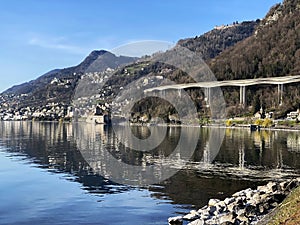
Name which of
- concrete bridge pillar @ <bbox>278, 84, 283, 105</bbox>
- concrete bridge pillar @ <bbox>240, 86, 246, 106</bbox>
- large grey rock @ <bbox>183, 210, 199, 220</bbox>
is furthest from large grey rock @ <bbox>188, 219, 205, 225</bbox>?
concrete bridge pillar @ <bbox>240, 86, 246, 106</bbox>

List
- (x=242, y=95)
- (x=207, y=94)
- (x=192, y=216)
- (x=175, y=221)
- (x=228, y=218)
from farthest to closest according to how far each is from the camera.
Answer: (x=207, y=94), (x=242, y=95), (x=192, y=216), (x=175, y=221), (x=228, y=218)

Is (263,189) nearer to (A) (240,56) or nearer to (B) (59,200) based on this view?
(B) (59,200)

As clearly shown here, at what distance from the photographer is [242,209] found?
18266 mm

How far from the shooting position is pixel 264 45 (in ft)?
542

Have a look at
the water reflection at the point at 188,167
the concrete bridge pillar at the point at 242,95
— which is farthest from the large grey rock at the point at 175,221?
the concrete bridge pillar at the point at 242,95

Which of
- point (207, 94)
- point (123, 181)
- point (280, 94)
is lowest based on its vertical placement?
point (123, 181)

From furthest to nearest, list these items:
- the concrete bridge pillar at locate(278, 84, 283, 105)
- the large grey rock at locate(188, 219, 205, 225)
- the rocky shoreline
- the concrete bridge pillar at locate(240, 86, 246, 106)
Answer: the concrete bridge pillar at locate(240, 86, 246, 106) → the concrete bridge pillar at locate(278, 84, 283, 105) → the rocky shoreline → the large grey rock at locate(188, 219, 205, 225)

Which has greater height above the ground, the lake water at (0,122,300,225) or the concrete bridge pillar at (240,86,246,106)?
the concrete bridge pillar at (240,86,246,106)

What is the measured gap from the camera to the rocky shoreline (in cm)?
1680

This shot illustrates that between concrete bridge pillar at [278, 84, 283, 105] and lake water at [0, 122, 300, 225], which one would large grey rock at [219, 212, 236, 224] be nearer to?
lake water at [0, 122, 300, 225]

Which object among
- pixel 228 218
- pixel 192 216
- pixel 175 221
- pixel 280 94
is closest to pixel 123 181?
pixel 192 216

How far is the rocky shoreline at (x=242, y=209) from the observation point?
661 inches

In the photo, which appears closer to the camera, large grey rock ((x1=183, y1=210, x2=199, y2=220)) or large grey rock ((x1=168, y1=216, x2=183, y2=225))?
large grey rock ((x1=168, y1=216, x2=183, y2=225))

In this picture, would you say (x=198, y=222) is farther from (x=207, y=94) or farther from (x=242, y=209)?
(x=207, y=94)
